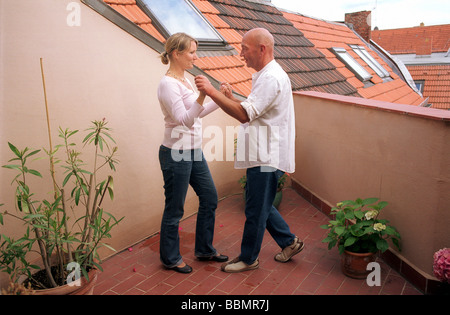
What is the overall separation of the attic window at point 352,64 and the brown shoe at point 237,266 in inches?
279

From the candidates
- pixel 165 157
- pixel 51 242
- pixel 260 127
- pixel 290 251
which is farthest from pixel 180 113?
pixel 290 251

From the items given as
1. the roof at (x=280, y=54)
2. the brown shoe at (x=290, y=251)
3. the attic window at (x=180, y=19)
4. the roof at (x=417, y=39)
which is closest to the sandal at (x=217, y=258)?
the brown shoe at (x=290, y=251)

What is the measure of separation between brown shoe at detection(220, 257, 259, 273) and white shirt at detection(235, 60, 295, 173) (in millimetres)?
887

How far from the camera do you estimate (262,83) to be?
2.77 meters

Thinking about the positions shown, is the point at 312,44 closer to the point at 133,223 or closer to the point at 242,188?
the point at 242,188

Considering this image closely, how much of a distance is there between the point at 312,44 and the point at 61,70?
7.37 m

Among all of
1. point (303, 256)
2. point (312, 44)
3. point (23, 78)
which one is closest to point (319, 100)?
point (303, 256)

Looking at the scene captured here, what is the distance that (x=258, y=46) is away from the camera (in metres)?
2.88

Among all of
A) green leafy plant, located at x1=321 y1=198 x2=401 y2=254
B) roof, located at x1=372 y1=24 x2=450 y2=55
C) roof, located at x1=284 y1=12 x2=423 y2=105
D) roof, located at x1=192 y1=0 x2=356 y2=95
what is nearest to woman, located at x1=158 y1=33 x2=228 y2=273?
green leafy plant, located at x1=321 y1=198 x2=401 y2=254

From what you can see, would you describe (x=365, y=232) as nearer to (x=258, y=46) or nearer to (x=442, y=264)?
(x=442, y=264)

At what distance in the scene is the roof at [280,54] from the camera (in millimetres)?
5188

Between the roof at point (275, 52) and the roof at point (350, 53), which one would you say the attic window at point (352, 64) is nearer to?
the roof at point (350, 53)

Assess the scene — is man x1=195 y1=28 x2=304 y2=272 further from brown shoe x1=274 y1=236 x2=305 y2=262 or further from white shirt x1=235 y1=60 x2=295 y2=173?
brown shoe x1=274 y1=236 x2=305 y2=262

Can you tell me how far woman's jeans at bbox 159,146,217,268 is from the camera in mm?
3072
